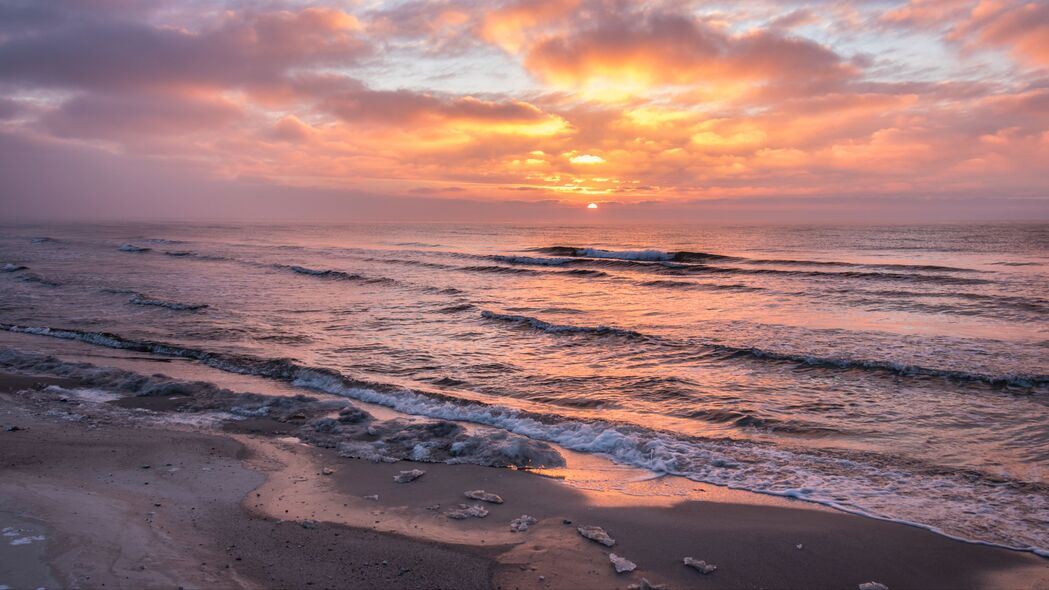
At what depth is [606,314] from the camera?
20.0 m

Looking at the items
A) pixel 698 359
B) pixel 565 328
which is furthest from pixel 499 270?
pixel 698 359

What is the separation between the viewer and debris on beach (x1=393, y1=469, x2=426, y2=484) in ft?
21.7

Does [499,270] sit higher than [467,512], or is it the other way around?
[499,270]

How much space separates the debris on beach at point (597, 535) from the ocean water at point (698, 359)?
2.02 metres

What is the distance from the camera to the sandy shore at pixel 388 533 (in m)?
4.48

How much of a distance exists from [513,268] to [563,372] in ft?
88.0

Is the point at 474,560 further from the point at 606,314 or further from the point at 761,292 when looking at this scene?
the point at 761,292

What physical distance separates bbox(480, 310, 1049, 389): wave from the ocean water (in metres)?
0.07

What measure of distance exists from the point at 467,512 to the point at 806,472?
419cm

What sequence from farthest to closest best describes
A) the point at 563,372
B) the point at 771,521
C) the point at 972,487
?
1. the point at 563,372
2. the point at 972,487
3. the point at 771,521

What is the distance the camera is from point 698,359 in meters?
13.2

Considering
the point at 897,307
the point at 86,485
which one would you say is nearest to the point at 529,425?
the point at 86,485

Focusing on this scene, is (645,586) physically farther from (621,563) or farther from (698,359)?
(698,359)

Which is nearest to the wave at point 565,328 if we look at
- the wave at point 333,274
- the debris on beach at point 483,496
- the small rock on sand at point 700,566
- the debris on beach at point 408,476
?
the debris on beach at point 408,476
